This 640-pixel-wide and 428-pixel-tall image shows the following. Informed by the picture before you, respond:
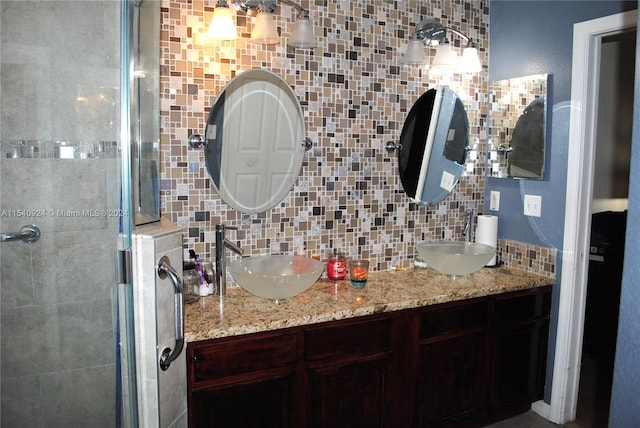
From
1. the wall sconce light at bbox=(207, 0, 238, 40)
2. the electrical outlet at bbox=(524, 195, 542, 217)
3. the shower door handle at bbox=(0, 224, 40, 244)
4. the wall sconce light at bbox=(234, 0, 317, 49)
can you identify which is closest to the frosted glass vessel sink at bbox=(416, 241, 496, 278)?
the electrical outlet at bbox=(524, 195, 542, 217)

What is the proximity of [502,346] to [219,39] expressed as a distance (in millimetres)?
2125

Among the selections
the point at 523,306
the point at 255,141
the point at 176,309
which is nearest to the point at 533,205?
the point at 523,306

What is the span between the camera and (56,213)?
1.68 m

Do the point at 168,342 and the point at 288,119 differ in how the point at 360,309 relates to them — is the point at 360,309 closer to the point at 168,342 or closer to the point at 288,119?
the point at 168,342

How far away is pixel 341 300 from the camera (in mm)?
2328

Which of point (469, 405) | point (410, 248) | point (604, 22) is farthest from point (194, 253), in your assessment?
point (604, 22)

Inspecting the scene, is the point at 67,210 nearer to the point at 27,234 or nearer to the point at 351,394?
the point at 27,234

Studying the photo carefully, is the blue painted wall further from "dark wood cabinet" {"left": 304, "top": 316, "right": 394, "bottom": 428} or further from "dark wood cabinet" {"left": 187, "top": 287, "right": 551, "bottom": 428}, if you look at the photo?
"dark wood cabinet" {"left": 304, "top": 316, "right": 394, "bottom": 428}

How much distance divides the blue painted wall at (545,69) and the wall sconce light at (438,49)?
0.31 metres

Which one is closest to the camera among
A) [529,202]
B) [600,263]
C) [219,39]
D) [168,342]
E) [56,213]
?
[56,213]

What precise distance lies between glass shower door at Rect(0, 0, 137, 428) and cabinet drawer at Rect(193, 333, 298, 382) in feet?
1.02

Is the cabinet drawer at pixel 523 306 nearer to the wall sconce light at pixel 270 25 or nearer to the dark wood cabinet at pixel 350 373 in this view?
the dark wood cabinet at pixel 350 373

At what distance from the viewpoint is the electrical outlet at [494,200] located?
3172 millimetres

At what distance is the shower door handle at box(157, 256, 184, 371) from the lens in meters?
1.70
